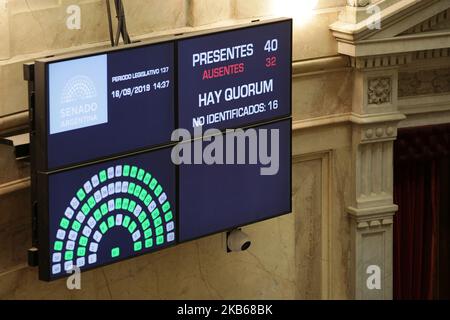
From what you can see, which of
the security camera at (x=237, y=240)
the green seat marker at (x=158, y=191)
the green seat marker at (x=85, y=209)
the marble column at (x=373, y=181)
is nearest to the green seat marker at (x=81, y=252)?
the green seat marker at (x=85, y=209)

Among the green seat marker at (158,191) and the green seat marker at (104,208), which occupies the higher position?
the green seat marker at (158,191)

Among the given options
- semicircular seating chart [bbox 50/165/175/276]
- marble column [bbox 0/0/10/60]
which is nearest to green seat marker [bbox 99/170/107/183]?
semicircular seating chart [bbox 50/165/175/276]

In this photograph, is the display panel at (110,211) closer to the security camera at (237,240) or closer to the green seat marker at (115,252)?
the green seat marker at (115,252)

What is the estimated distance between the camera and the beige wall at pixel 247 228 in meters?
11.8

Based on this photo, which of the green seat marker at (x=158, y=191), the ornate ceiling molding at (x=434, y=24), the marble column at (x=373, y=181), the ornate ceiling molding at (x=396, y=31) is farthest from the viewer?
the marble column at (x=373, y=181)

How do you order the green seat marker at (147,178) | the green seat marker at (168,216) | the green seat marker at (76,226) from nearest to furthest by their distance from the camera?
1. the green seat marker at (76,226)
2. the green seat marker at (147,178)
3. the green seat marker at (168,216)

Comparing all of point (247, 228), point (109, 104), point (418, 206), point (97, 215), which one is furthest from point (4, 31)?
point (418, 206)

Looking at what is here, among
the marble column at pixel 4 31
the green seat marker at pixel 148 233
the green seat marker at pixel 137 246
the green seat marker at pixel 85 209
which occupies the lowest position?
the green seat marker at pixel 137 246

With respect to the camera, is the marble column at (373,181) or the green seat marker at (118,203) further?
the marble column at (373,181)

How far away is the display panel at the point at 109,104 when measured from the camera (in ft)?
36.9

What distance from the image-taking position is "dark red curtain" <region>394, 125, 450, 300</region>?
45.9ft

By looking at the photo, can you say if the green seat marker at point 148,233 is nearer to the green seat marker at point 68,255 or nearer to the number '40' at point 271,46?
the green seat marker at point 68,255

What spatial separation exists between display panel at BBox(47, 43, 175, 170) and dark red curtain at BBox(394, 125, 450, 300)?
280cm

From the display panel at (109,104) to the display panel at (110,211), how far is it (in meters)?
0.14
